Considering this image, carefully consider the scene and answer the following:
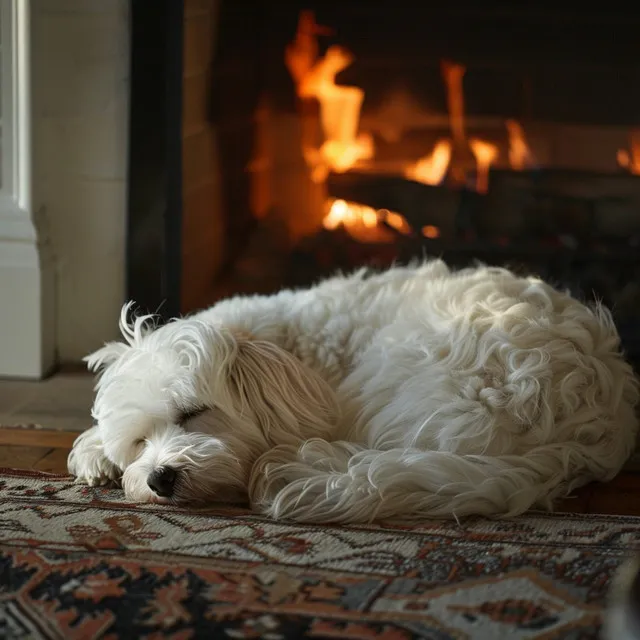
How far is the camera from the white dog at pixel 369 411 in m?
1.91

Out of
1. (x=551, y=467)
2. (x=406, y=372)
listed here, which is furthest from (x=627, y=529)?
(x=406, y=372)

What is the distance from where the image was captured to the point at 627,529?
1906 mm

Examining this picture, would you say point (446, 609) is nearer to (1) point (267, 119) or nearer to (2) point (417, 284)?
(2) point (417, 284)

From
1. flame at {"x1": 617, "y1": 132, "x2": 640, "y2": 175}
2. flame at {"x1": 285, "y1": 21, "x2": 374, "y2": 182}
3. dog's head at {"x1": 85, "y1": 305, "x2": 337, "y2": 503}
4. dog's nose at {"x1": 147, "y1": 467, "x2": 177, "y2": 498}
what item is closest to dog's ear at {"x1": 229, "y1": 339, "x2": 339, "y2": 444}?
dog's head at {"x1": 85, "y1": 305, "x2": 337, "y2": 503}

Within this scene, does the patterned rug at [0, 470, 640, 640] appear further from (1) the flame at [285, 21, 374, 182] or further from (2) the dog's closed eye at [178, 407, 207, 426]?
(1) the flame at [285, 21, 374, 182]

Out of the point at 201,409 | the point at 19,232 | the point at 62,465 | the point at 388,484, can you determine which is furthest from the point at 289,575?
the point at 19,232

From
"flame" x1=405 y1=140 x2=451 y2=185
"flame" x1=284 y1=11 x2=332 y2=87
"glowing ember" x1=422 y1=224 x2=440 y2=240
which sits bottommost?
"glowing ember" x1=422 y1=224 x2=440 y2=240

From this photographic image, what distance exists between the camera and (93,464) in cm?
215

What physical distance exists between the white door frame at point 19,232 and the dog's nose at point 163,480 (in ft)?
4.25

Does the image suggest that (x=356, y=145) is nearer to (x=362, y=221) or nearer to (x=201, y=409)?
(x=362, y=221)

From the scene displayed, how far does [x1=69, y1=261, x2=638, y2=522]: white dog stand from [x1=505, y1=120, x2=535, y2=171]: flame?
1.17 meters

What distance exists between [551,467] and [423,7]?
65.5 inches

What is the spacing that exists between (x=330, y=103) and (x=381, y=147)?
0.21m

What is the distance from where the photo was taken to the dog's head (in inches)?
76.8
